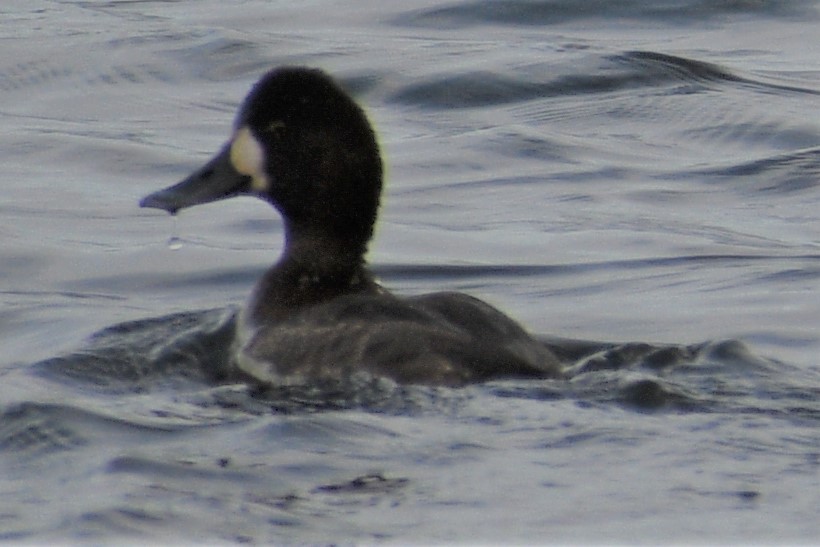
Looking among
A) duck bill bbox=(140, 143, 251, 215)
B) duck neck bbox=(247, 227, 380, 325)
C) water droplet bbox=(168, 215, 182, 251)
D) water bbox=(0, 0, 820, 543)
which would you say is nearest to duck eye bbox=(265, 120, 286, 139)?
duck bill bbox=(140, 143, 251, 215)

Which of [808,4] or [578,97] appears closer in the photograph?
[578,97]

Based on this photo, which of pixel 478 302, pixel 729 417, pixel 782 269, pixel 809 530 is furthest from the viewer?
pixel 782 269

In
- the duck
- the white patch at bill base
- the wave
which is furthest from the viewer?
the wave

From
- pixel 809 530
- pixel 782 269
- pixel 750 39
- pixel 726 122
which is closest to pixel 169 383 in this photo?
pixel 809 530

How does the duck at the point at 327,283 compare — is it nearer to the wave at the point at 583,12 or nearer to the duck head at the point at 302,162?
the duck head at the point at 302,162

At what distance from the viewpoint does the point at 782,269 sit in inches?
372

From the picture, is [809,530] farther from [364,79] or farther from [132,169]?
[364,79]

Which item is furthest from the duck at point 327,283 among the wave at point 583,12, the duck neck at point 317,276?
the wave at point 583,12

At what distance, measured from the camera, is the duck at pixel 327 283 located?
680 centimetres

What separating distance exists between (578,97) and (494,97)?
0.54m

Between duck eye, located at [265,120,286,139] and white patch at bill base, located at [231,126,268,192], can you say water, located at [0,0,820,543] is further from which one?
duck eye, located at [265,120,286,139]

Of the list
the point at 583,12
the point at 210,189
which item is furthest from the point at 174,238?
the point at 583,12

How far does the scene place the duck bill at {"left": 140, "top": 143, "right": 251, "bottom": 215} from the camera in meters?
7.79

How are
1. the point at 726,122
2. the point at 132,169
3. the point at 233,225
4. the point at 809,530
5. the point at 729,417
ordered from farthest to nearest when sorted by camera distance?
the point at 726,122
the point at 132,169
the point at 233,225
the point at 729,417
the point at 809,530
